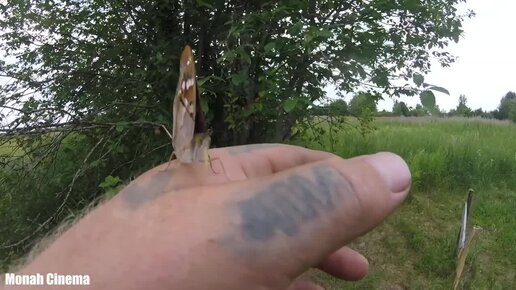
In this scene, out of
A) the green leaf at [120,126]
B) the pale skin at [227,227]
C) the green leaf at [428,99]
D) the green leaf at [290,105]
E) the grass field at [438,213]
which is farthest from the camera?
the grass field at [438,213]

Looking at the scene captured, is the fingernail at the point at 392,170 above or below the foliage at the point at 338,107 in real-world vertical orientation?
below

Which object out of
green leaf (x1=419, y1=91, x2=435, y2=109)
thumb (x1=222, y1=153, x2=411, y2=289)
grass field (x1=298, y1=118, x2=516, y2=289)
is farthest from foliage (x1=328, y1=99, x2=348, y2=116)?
thumb (x1=222, y1=153, x2=411, y2=289)

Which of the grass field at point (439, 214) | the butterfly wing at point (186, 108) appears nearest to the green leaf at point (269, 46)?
the butterfly wing at point (186, 108)

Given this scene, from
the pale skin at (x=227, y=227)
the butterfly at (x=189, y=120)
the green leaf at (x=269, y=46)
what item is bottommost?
the pale skin at (x=227, y=227)

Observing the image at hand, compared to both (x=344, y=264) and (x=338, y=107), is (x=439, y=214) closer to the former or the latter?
(x=338, y=107)

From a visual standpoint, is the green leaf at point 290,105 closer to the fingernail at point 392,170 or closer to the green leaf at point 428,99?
the green leaf at point 428,99

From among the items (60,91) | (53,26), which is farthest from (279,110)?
(53,26)

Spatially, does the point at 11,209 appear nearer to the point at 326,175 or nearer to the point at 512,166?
the point at 326,175

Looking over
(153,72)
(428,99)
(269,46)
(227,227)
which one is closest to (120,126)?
(153,72)
